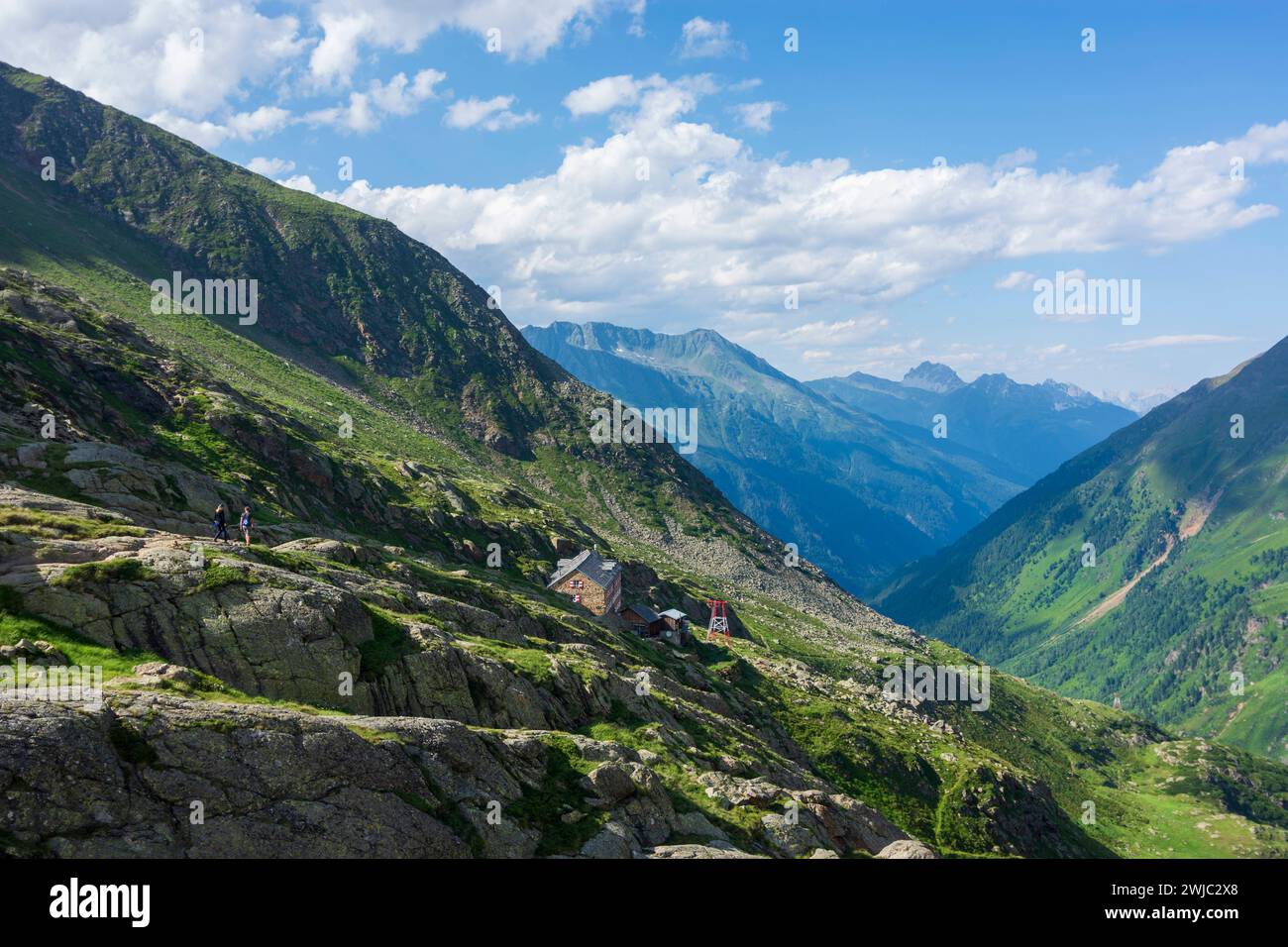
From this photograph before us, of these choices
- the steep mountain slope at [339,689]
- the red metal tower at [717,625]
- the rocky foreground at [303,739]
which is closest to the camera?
the rocky foreground at [303,739]

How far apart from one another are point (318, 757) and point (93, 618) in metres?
12.8

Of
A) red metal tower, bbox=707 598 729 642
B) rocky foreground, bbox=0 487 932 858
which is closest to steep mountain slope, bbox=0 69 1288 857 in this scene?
rocky foreground, bbox=0 487 932 858

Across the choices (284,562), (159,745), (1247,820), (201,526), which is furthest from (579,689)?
(1247,820)

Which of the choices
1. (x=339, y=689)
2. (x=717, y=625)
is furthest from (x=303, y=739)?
(x=717, y=625)

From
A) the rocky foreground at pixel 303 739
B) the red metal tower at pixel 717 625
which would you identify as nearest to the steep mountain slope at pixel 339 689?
the rocky foreground at pixel 303 739

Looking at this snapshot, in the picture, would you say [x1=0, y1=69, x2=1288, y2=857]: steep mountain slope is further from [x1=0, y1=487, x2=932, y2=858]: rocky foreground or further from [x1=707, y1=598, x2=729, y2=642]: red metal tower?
[x1=707, y1=598, x2=729, y2=642]: red metal tower

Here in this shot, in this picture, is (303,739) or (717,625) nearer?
(303,739)

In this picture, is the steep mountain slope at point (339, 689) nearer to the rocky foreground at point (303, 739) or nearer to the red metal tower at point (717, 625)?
the rocky foreground at point (303, 739)

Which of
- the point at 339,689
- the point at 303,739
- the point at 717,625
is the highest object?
the point at 303,739

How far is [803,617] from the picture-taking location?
184 metres

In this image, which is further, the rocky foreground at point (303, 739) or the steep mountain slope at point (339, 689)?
the steep mountain slope at point (339, 689)

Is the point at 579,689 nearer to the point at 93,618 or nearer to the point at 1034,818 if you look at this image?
the point at 93,618

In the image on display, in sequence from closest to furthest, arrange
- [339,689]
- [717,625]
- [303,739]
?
1. [303,739]
2. [339,689]
3. [717,625]

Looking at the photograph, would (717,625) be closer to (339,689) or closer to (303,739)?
(339,689)
